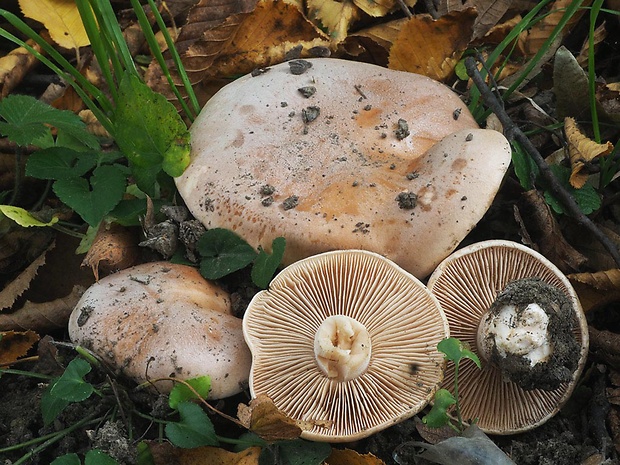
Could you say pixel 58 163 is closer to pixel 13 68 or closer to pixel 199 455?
pixel 13 68

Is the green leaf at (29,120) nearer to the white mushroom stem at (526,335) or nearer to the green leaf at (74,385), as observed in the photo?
the green leaf at (74,385)

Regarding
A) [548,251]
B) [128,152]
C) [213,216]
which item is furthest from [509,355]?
[128,152]

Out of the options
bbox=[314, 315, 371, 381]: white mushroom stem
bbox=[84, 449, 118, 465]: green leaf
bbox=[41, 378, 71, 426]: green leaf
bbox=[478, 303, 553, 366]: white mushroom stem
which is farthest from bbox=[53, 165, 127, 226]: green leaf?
bbox=[478, 303, 553, 366]: white mushroom stem

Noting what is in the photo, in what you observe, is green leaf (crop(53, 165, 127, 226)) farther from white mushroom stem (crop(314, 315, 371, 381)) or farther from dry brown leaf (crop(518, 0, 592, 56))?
dry brown leaf (crop(518, 0, 592, 56))

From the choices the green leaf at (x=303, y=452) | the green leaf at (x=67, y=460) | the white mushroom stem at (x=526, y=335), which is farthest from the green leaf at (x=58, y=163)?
the white mushroom stem at (x=526, y=335)

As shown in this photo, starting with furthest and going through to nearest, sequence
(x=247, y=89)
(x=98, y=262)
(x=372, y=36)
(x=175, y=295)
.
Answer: (x=372, y=36)
(x=247, y=89)
(x=98, y=262)
(x=175, y=295)

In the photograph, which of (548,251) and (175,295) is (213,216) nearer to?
(175,295)
